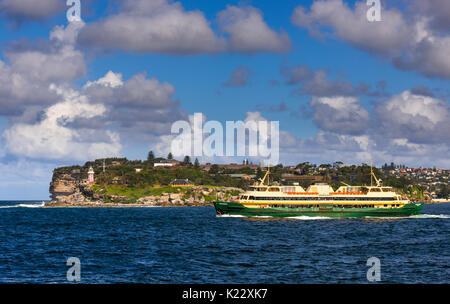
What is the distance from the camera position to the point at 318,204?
10475 centimetres

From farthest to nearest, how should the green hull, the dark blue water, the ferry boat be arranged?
1. the ferry boat
2. the green hull
3. the dark blue water

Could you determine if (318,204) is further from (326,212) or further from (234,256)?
(234,256)

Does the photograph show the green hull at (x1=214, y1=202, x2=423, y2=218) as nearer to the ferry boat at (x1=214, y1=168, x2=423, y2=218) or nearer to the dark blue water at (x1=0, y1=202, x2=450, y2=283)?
the ferry boat at (x1=214, y1=168, x2=423, y2=218)

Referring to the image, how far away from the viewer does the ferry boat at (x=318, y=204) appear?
4070 inches

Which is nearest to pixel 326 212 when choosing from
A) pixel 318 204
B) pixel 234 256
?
pixel 318 204

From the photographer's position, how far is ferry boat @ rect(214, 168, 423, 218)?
103375 mm

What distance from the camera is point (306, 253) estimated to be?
1954 inches

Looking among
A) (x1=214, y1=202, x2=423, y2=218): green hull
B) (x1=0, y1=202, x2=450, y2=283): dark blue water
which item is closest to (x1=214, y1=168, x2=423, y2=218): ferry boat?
(x1=214, y1=202, x2=423, y2=218): green hull

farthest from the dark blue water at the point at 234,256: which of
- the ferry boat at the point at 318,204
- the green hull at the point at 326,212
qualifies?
the ferry boat at the point at 318,204

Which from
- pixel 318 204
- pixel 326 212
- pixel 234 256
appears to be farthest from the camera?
pixel 318 204

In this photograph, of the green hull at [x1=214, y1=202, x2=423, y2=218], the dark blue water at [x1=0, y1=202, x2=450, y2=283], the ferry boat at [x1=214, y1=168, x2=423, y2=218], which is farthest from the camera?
the ferry boat at [x1=214, y1=168, x2=423, y2=218]

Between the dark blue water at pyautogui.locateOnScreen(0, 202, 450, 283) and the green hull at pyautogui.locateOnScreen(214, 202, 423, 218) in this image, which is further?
the green hull at pyautogui.locateOnScreen(214, 202, 423, 218)
